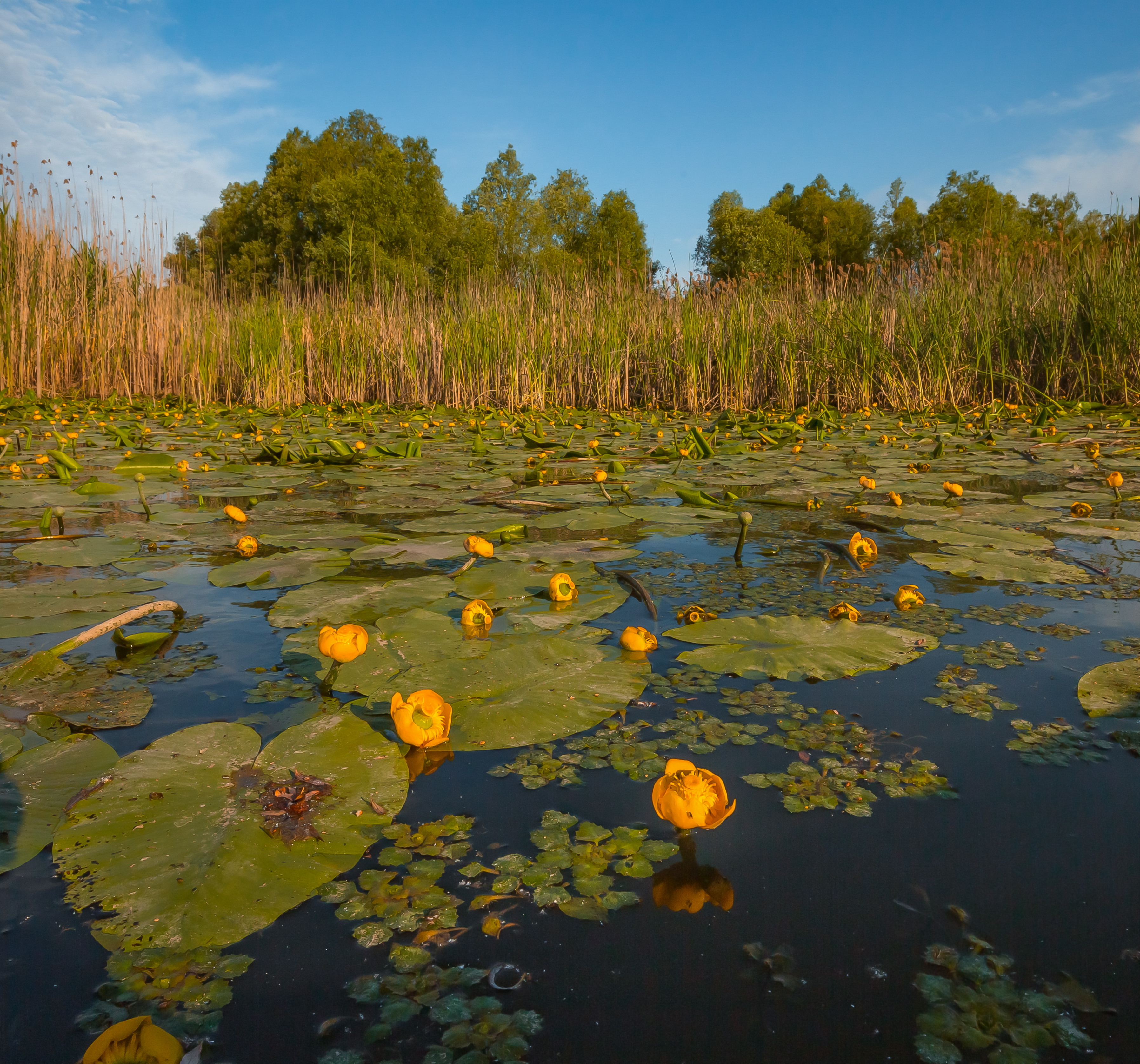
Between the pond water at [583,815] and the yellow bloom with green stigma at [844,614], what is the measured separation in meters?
0.05

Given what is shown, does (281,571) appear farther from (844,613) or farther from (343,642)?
(844,613)

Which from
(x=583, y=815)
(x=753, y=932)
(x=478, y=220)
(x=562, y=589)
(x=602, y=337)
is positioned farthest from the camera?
(x=478, y=220)

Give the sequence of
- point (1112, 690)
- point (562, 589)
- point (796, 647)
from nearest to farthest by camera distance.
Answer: point (1112, 690), point (796, 647), point (562, 589)

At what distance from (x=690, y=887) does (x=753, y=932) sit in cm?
8

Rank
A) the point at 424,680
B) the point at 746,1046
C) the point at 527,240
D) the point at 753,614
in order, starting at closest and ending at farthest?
the point at 746,1046 < the point at 424,680 < the point at 753,614 < the point at 527,240

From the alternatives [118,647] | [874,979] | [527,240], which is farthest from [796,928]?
[527,240]

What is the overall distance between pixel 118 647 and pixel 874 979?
3.94ft

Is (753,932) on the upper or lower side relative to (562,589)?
lower

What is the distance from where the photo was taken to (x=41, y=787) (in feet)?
2.51

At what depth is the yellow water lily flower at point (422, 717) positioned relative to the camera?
2.72 ft

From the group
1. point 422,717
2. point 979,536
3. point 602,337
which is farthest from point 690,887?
point 602,337

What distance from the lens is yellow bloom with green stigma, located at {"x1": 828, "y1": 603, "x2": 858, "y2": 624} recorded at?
48.3 inches

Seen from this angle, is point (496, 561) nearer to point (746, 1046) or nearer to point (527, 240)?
point (746, 1046)

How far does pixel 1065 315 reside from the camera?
16.5 ft
